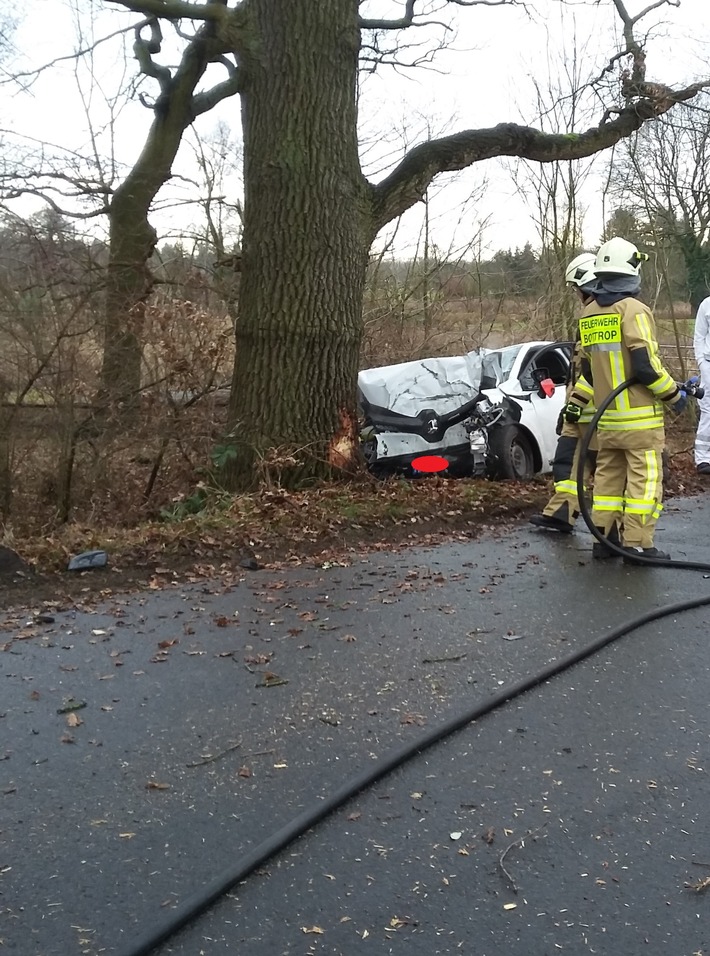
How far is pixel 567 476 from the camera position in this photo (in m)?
7.14

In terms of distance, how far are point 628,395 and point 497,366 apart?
3.98 m

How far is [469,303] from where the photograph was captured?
18.3 meters

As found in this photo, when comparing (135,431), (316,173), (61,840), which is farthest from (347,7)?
(61,840)

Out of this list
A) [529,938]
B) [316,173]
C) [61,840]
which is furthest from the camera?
[316,173]

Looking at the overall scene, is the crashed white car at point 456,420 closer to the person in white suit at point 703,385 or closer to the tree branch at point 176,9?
the person in white suit at point 703,385

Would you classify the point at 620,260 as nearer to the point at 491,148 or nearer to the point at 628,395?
the point at 628,395

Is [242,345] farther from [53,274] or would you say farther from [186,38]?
[186,38]

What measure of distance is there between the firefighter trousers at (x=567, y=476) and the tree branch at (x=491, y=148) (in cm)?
290

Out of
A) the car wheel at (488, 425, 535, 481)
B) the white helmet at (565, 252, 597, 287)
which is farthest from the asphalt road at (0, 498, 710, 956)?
the car wheel at (488, 425, 535, 481)

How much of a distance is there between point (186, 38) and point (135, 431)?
7066 millimetres

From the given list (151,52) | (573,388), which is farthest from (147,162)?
(573,388)

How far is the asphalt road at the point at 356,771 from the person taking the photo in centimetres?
246

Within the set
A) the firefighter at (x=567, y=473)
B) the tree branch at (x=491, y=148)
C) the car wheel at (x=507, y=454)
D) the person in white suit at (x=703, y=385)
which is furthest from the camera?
the person in white suit at (x=703, y=385)

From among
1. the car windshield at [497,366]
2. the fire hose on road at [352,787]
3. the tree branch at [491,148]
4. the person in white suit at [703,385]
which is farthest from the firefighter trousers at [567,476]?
the person in white suit at [703,385]
